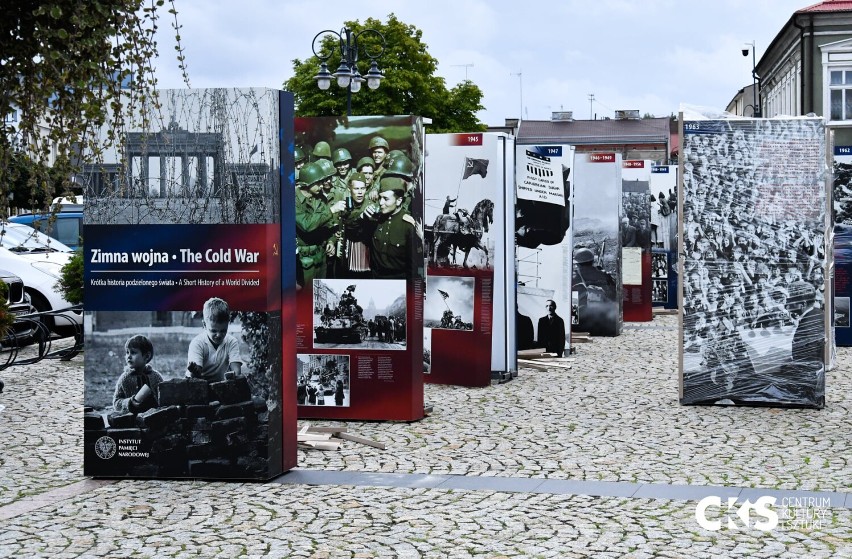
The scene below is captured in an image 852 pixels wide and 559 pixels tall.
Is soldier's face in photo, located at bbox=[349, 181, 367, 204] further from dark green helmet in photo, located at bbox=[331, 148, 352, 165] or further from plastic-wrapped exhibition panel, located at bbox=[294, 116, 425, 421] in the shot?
dark green helmet in photo, located at bbox=[331, 148, 352, 165]

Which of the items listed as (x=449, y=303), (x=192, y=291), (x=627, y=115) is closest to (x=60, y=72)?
(x=192, y=291)

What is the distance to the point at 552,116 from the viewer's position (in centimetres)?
10462

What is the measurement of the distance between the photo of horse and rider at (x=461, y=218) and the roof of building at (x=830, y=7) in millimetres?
37539

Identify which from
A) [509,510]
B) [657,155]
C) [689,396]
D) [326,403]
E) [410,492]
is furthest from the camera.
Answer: [657,155]

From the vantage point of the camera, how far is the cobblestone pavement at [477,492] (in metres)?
6.62

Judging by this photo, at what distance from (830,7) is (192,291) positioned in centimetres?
4448

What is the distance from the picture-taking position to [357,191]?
10953 millimetres

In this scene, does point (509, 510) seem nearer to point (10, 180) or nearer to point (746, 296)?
point (10, 180)

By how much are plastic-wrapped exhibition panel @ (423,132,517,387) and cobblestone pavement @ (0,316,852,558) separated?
816mm

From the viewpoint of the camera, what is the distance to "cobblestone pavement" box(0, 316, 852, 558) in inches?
261

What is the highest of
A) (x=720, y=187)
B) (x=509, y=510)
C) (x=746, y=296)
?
(x=720, y=187)

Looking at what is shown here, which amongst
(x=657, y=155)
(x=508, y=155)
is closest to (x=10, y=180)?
(x=508, y=155)

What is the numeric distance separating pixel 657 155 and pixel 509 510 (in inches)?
3719

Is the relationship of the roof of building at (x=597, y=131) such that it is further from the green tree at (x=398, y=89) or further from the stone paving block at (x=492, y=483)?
the stone paving block at (x=492, y=483)
